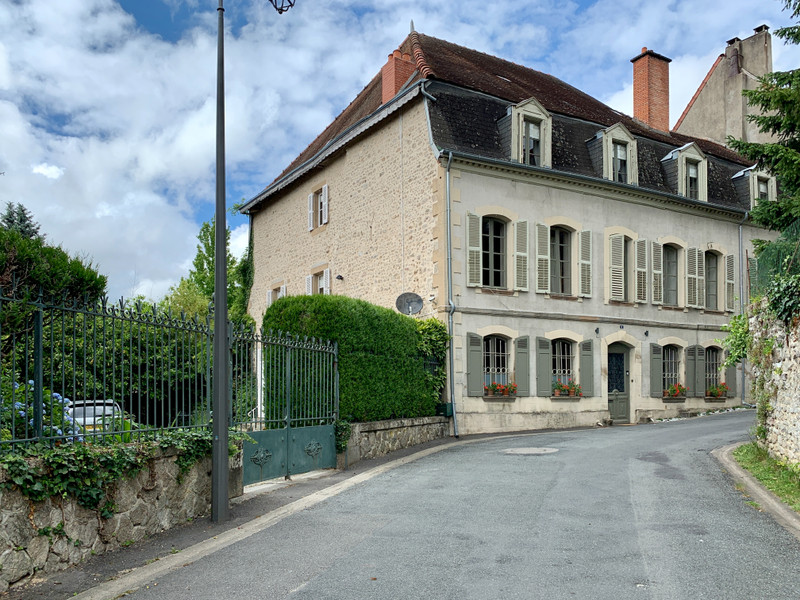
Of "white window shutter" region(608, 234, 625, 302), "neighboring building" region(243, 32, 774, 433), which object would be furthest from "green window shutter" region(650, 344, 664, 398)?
"white window shutter" region(608, 234, 625, 302)

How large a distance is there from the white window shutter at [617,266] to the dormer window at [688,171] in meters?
3.16

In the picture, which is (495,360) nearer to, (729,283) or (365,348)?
(365,348)

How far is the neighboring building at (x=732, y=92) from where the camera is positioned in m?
28.5

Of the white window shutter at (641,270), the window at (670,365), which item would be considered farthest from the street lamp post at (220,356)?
the window at (670,365)

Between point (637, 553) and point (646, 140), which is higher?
point (646, 140)

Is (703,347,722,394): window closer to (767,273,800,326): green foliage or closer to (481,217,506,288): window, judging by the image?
(481,217,506,288): window

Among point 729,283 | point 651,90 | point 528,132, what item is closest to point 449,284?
point 528,132

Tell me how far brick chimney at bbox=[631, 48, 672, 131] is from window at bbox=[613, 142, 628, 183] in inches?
231

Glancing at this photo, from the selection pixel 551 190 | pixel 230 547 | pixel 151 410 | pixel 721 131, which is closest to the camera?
pixel 230 547

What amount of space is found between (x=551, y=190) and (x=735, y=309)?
27.8 feet

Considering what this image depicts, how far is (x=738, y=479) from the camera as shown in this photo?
1001cm

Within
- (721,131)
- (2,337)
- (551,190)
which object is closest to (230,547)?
(2,337)

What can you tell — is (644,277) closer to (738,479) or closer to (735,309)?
(735,309)

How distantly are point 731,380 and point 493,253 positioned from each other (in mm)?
10173
